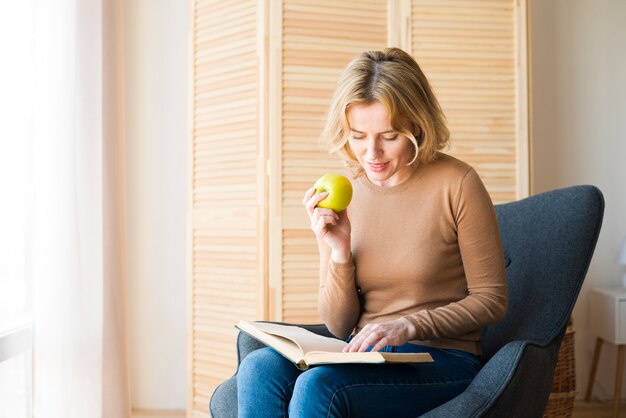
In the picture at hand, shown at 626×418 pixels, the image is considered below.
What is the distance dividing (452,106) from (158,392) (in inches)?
74.6

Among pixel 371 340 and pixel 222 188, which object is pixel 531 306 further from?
pixel 222 188

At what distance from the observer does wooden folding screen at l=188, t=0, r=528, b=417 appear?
100 inches

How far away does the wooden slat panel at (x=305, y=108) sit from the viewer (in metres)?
2.54

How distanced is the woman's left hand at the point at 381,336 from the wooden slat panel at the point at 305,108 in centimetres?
127

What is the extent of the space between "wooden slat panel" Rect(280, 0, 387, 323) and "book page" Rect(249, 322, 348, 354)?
103 centimetres

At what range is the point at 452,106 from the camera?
8.72 feet

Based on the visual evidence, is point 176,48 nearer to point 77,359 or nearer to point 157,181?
point 157,181

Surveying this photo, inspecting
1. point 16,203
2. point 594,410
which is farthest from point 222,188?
point 594,410

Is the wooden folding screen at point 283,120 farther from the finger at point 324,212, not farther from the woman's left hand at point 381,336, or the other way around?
the woman's left hand at point 381,336

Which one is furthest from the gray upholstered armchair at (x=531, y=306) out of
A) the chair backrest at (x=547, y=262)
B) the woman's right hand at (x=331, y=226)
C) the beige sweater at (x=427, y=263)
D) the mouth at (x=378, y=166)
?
the mouth at (x=378, y=166)

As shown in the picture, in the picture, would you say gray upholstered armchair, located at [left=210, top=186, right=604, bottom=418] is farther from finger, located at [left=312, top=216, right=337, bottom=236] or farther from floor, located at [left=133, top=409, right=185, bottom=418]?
floor, located at [left=133, top=409, right=185, bottom=418]

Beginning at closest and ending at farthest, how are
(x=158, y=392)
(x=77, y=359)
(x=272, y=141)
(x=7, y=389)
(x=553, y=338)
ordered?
(x=553, y=338) → (x=7, y=389) → (x=77, y=359) → (x=272, y=141) → (x=158, y=392)

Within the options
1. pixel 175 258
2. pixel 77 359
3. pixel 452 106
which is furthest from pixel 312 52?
pixel 77 359

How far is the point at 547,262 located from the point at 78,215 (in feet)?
4.81
